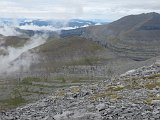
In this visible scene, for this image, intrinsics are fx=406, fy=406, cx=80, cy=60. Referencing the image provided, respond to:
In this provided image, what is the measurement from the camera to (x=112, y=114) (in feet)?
97.5

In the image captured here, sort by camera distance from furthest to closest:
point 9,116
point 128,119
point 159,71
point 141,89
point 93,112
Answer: point 159,71
point 141,89
point 9,116
point 93,112
point 128,119

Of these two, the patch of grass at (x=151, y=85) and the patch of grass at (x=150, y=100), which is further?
the patch of grass at (x=151, y=85)

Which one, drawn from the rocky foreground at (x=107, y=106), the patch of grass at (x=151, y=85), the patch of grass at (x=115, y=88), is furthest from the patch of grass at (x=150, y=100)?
the patch of grass at (x=115, y=88)

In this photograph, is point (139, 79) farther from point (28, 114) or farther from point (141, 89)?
point (28, 114)

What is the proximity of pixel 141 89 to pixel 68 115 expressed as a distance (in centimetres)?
1182

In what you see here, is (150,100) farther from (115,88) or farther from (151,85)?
(115,88)

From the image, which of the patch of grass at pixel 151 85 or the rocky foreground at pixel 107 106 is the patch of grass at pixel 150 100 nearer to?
the rocky foreground at pixel 107 106

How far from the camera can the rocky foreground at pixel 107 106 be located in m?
29.6

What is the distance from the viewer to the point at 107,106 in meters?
32.7

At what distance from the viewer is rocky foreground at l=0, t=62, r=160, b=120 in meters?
29.6

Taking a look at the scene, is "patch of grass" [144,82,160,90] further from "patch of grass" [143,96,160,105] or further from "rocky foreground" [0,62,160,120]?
Answer: "patch of grass" [143,96,160,105]

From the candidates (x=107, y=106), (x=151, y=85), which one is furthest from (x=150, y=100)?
(x=151, y=85)

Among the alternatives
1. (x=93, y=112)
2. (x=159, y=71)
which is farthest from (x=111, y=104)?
(x=159, y=71)

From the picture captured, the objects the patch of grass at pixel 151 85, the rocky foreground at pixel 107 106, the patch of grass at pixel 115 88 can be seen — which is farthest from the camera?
the patch of grass at pixel 115 88
